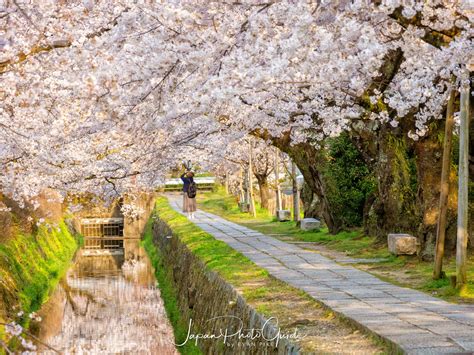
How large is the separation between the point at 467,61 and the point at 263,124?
11455 mm

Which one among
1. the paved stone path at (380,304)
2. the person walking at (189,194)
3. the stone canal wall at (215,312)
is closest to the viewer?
the paved stone path at (380,304)

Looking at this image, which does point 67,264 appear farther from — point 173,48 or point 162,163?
A: point 173,48

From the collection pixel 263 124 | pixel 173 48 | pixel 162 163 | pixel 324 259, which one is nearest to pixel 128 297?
pixel 162 163

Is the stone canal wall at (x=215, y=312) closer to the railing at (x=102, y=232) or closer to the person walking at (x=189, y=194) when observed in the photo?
the person walking at (x=189, y=194)

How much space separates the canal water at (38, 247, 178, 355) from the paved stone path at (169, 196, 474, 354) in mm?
3546

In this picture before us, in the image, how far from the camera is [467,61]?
8938 mm

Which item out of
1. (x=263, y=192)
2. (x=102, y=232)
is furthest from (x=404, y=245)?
(x=102, y=232)

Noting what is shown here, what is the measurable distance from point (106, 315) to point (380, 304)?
1455 cm

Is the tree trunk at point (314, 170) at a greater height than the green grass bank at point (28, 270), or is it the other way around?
the tree trunk at point (314, 170)

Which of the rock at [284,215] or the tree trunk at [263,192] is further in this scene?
the tree trunk at [263,192]

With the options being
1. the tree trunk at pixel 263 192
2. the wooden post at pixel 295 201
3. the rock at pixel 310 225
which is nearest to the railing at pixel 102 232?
the tree trunk at pixel 263 192

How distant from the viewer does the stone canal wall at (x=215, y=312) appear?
10.0 meters

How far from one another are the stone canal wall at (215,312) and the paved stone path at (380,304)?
88 centimetres

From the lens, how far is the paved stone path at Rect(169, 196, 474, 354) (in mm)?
7371
